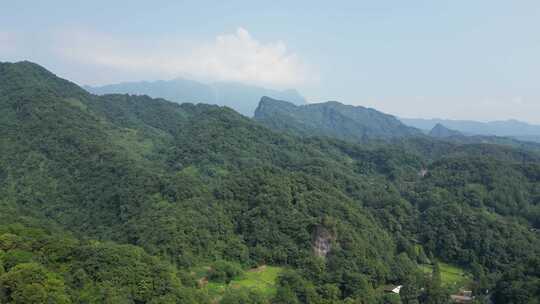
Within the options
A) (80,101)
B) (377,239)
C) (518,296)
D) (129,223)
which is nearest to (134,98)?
(80,101)

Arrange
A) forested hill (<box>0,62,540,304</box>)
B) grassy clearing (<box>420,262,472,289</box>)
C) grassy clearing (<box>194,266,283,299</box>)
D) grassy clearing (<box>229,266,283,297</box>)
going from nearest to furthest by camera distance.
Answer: forested hill (<box>0,62,540,304</box>)
grassy clearing (<box>194,266,283,299</box>)
grassy clearing (<box>229,266,283,297</box>)
grassy clearing (<box>420,262,472,289</box>)

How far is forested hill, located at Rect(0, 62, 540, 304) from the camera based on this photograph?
33.3m

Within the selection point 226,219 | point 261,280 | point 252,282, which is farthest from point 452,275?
point 226,219

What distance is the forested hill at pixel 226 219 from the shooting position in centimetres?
3328

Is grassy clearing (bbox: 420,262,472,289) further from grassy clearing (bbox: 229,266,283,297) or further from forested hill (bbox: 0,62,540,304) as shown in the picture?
grassy clearing (bbox: 229,266,283,297)

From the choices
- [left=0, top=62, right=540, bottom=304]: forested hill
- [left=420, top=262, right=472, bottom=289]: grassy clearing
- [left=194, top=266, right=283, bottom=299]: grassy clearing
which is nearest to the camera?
[left=0, top=62, right=540, bottom=304]: forested hill

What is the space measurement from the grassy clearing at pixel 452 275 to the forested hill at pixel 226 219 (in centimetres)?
102

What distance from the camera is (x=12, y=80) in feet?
278

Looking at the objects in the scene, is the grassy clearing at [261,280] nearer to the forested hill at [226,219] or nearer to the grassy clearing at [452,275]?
the forested hill at [226,219]

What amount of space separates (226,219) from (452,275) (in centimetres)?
2739

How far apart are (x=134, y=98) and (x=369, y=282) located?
101 m

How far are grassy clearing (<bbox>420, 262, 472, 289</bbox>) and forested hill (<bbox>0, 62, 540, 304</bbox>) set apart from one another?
3.34 feet

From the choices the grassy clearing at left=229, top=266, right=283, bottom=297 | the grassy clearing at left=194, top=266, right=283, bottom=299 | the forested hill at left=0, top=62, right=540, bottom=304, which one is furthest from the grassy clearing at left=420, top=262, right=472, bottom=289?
the grassy clearing at left=194, top=266, right=283, bottom=299

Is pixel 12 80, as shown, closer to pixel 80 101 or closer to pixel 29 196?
pixel 80 101
